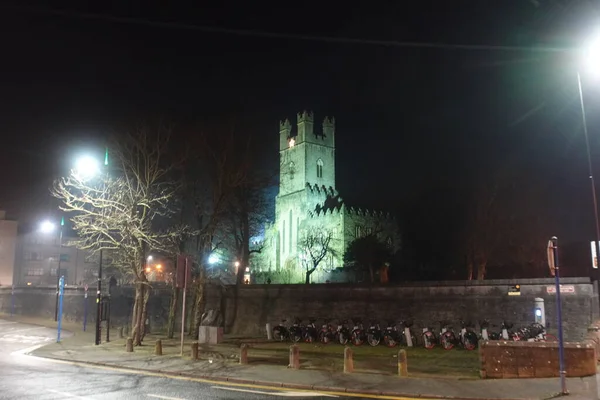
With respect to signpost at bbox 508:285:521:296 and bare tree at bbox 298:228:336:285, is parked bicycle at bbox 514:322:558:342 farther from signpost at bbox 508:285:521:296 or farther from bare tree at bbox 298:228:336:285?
bare tree at bbox 298:228:336:285

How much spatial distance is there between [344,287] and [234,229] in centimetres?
940

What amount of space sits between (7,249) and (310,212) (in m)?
43.7

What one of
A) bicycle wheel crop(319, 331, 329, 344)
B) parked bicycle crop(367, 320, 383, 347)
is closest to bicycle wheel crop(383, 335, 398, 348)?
parked bicycle crop(367, 320, 383, 347)

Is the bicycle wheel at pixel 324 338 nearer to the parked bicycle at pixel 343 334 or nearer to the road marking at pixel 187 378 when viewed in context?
the parked bicycle at pixel 343 334

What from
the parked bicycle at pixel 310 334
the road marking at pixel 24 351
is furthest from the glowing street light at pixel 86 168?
the parked bicycle at pixel 310 334

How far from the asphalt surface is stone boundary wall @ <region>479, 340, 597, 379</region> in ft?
15.2

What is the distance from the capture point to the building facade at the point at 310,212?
231ft

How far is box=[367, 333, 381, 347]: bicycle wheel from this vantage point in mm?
24250

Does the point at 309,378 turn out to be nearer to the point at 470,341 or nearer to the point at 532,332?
the point at 470,341

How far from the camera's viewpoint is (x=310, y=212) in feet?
261

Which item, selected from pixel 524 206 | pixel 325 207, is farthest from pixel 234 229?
pixel 325 207

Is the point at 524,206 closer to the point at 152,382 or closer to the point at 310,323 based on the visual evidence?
the point at 310,323

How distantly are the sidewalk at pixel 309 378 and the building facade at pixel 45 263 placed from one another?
60.4 m

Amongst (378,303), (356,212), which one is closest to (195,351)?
(378,303)
